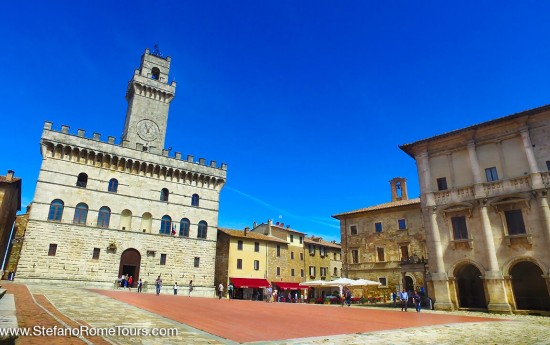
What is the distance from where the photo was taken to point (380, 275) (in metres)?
37.8

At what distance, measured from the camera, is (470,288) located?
26.4 m

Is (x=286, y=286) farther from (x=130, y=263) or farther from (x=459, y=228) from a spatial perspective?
(x=459, y=228)

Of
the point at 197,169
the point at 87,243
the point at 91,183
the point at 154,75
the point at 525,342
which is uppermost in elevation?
the point at 154,75

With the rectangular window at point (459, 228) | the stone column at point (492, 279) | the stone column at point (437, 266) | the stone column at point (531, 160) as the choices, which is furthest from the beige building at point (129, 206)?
the stone column at point (531, 160)

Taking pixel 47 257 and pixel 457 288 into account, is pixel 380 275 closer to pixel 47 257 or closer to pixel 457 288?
pixel 457 288

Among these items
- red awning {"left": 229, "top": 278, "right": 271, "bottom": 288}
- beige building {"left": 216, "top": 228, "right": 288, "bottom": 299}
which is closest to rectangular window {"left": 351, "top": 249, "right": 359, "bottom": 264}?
beige building {"left": 216, "top": 228, "right": 288, "bottom": 299}

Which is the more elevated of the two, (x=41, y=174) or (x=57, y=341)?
(x=41, y=174)

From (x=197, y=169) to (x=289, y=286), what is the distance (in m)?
19.7

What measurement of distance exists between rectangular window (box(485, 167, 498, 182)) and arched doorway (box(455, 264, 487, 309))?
668 cm

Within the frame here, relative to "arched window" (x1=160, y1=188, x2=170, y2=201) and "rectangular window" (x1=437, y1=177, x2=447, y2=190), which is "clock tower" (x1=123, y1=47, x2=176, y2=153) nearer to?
"arched window" (x1=160, y1=188, x2=170, y2=201)

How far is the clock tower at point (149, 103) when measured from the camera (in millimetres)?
40812

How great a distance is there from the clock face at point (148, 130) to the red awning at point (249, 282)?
20.0m

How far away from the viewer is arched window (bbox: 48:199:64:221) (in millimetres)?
31719

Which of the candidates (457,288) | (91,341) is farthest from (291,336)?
(457,288)
